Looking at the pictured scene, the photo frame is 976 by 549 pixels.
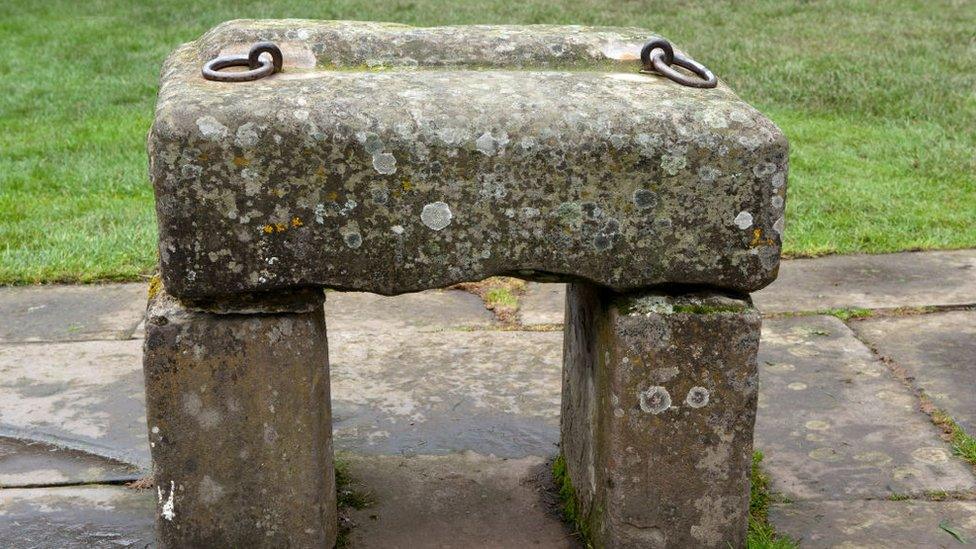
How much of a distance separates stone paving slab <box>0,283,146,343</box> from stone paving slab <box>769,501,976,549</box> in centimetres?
259

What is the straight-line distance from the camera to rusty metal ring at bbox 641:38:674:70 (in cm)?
311

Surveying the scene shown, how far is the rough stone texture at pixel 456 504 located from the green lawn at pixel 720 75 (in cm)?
225

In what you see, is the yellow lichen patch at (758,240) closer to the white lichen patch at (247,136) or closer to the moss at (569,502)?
the moss at (569,502)

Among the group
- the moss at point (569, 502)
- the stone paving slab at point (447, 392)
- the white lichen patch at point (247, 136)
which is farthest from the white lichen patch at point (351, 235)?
the stone paving slab at point (447, 392)

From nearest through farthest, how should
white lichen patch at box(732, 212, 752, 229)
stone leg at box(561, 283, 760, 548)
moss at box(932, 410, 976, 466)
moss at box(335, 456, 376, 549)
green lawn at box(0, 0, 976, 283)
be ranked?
1. white lichen patch at box(732, 212, 752, 229)
2. stone leg at box(561, 283, 760, 548)
3. moss at box(335, 456, 376, 549)
4. moss at box(932, 410, 976, 466)
5. green lawn at box(0, 0, 976, 283)

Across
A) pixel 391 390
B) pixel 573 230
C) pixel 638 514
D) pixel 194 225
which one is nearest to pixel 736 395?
pixel 638 514

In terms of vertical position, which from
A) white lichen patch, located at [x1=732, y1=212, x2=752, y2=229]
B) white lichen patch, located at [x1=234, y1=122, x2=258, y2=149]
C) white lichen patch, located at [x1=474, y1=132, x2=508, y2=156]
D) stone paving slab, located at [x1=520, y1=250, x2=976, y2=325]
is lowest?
stone paving slab, located at [x1=520, y1=250, x2=976, y2=325]

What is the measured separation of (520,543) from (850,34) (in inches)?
A: 343

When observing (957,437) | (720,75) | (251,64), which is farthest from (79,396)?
(720,75)

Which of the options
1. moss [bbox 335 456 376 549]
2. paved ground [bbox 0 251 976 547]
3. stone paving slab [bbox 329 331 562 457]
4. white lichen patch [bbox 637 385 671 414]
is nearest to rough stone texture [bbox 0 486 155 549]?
paved ground [bbox 0 251 976 547]

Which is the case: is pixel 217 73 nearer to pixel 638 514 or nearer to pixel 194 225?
pixel 194 225

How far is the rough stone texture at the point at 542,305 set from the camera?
15.6ft

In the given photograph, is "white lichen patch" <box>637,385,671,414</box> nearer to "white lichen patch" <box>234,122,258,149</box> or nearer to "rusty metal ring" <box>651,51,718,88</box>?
"rusty metal ring" <box>651,51,718,88</box>

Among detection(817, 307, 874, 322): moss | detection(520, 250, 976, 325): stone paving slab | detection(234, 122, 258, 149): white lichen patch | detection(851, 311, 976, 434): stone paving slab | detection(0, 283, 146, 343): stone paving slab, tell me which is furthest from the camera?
detection(520, 250, 976, 325): stone paving slab
